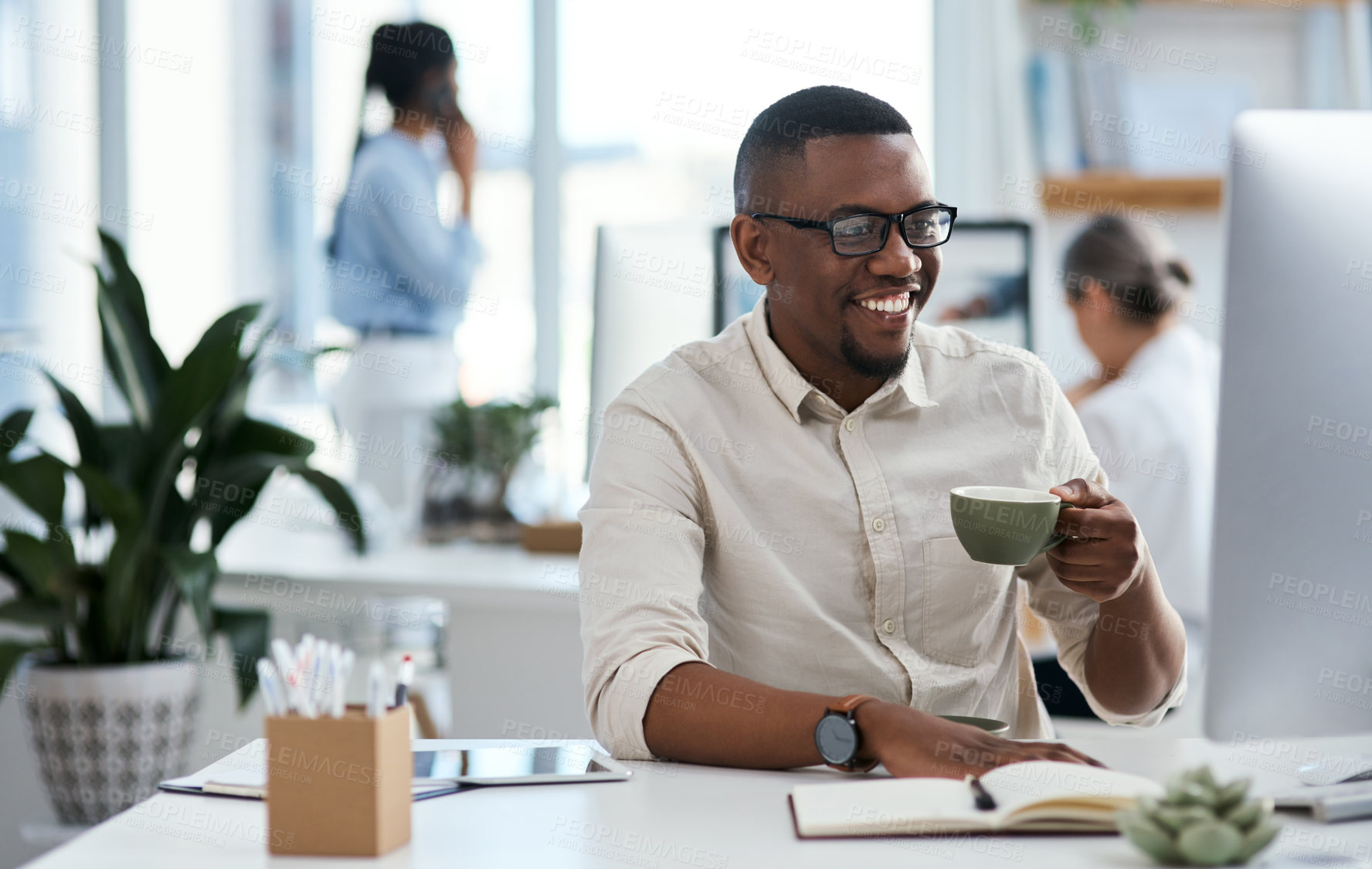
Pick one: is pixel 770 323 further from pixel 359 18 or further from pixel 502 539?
pixel 359 18

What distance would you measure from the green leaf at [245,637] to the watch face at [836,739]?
1536mm

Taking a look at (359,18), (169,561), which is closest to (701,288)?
(169,561)

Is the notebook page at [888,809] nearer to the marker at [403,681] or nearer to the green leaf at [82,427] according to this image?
the marker at [403,681]

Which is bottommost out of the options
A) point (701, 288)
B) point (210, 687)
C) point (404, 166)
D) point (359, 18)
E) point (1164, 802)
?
point (210, 687)

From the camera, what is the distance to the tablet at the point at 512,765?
98cm

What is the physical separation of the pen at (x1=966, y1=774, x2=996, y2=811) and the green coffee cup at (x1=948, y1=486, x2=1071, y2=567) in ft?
0.70

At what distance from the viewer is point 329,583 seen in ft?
7.29

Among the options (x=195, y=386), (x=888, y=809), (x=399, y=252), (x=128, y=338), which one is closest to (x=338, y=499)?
(x=195, y=386)

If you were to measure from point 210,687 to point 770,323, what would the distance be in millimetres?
1607

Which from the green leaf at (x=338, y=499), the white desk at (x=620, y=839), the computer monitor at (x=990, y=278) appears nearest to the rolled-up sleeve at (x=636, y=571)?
the white desk at (x=620, y=839)

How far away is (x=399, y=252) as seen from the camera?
305cm

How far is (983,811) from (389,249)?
8.19 ft

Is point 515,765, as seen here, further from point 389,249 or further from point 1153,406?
point 389,249

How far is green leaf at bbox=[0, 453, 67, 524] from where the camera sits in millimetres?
2225
